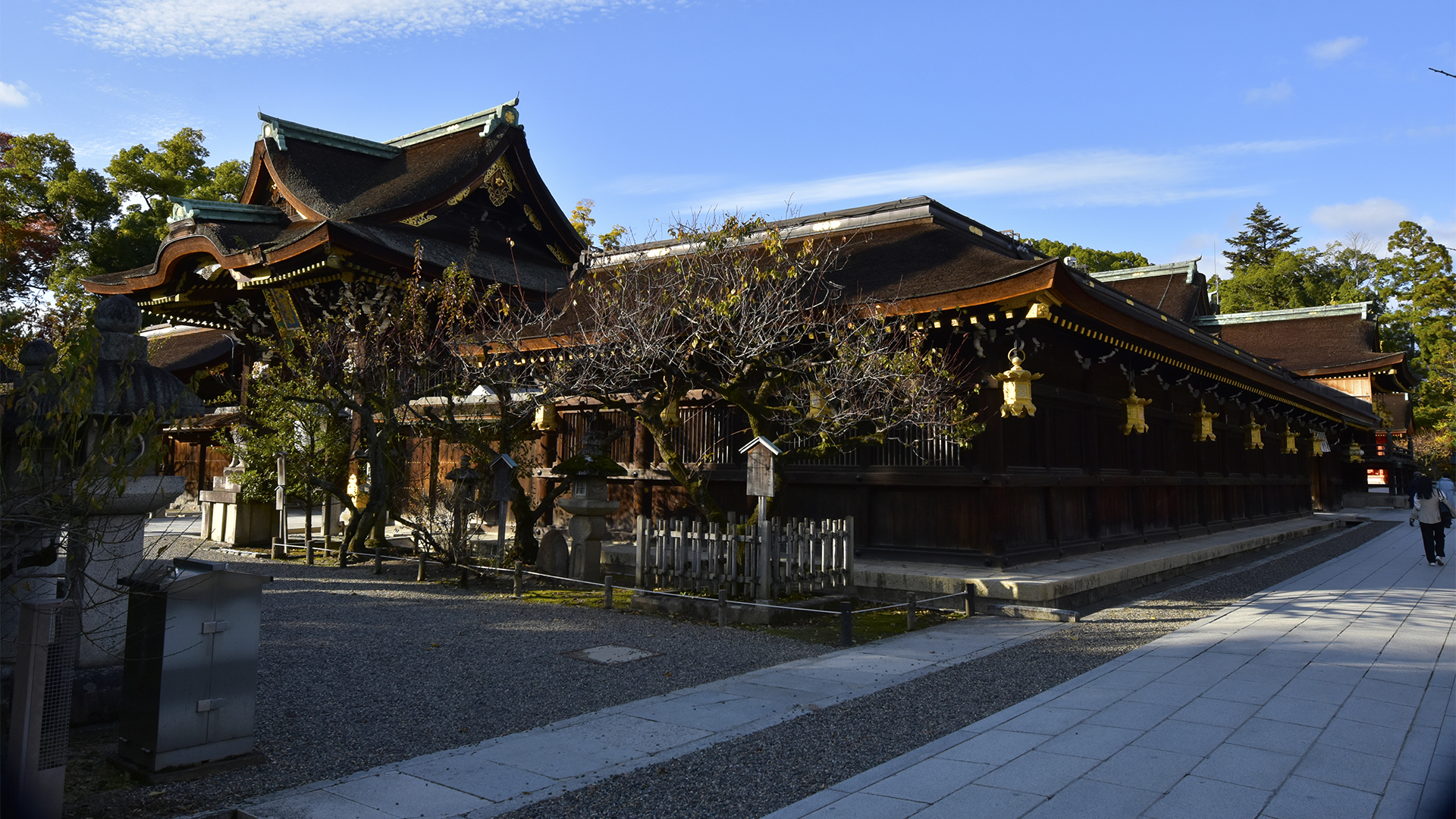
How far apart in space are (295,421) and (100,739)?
1034 centimetres

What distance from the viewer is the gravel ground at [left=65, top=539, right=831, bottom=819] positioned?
4562mm

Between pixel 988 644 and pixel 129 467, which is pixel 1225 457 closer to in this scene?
pixel 988 644

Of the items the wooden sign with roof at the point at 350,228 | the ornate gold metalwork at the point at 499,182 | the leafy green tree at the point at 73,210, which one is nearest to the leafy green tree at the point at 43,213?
the leafy green tree at the point at 73,210

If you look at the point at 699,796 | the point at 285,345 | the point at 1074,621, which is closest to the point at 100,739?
the point at 699,796

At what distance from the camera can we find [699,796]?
168 inches

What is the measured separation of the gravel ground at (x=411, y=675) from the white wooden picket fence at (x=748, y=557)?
68 cm

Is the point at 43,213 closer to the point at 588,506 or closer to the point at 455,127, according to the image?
the point at 455,127

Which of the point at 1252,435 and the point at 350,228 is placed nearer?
the point at 350,228

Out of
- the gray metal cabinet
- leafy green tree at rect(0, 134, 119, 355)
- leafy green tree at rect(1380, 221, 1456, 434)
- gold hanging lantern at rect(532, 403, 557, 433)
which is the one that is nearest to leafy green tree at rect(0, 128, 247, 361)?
leafy green tree at rect(0, 134, 119, 355)

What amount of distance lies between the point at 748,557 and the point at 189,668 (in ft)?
19.7

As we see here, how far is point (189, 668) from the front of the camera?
14.7ft

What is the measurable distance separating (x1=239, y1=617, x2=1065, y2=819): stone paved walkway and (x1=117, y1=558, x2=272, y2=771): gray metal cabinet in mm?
645

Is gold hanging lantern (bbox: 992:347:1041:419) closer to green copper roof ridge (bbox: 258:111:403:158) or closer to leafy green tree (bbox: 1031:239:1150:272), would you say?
green copper roof ridge (bbox: 258:111:403:158)

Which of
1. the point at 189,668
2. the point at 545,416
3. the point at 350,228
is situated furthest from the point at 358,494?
the point at 189,668
